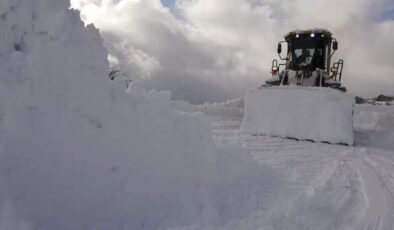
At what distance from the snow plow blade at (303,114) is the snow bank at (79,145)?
20.6 feet

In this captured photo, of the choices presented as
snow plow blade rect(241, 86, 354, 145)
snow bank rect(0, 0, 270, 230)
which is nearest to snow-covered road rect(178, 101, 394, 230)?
snow bank rect(0, 0, 270, 230)

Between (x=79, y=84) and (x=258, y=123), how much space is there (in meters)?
7.74

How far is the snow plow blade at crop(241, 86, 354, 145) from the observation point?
988 centimetres

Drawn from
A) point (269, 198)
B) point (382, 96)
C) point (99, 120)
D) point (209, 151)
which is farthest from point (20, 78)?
point (382, 96)

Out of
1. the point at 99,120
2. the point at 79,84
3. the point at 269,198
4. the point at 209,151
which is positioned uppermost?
the point at 79,84

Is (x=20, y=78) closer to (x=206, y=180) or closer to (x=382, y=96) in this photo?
(x=206, y=180)

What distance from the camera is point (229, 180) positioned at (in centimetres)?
451

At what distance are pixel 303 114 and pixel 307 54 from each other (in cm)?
404

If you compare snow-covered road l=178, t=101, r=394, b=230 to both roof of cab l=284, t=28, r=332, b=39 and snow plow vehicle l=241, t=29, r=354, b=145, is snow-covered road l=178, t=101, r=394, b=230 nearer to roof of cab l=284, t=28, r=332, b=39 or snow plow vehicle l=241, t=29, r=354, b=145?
snow plow vehicle l=241, t=29, r=354, b=145

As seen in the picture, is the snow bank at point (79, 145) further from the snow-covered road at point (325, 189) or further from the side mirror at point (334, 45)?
the side mirror at point (334, 45)

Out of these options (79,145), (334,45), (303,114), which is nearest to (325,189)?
(79,145)

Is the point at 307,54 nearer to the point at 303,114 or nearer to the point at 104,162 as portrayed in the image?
the point at 303,114

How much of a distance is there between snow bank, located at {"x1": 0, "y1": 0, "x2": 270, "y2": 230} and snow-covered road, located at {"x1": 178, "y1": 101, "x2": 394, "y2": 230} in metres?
0.41

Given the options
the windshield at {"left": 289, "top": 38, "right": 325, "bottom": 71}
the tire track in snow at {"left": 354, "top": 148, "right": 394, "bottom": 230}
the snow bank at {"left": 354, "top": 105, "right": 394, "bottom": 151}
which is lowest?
the tire track in snow at {"left": 354, "top": 148, "right": 394, "bottom": 230}
